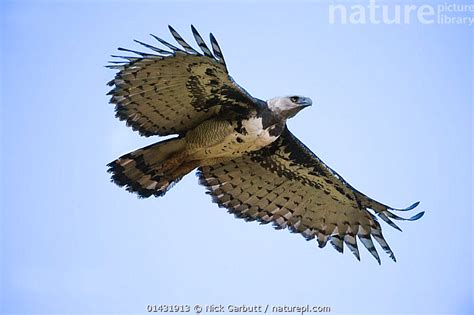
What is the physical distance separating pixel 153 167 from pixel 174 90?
91 centimetres

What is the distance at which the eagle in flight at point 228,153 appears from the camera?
962 centimetres

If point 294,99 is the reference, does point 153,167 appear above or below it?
below

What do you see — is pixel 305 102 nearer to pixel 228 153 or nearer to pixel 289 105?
pixel 289 105

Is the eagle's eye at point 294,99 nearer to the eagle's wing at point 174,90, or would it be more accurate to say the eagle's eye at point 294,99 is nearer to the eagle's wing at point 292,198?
the eagle's wing at point 174,90

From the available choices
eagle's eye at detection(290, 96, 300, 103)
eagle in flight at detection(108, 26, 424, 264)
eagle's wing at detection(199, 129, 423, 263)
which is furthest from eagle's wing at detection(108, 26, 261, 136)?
eagle's wing at detection(199, 129, 423, 263)

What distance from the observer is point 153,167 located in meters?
10.3

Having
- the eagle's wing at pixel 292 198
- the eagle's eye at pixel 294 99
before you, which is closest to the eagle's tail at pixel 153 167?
the eagle's wing at pixel 292 198

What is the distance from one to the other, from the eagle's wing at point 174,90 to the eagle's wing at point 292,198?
0.78 m

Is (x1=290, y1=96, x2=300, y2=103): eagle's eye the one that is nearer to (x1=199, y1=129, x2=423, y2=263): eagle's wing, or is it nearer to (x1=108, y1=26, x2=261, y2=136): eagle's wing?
(x1=108, y1=26, x2=261, y2=136): eagle's wing

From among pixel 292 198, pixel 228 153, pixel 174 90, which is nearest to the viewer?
pixel 174 90

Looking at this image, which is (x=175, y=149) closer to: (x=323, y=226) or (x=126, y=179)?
(x=126, y=179)

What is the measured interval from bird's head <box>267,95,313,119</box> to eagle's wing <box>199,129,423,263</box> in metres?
0.74

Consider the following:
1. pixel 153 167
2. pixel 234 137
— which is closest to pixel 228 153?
pixel 234 137

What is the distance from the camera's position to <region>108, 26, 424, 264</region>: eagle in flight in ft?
31.6
